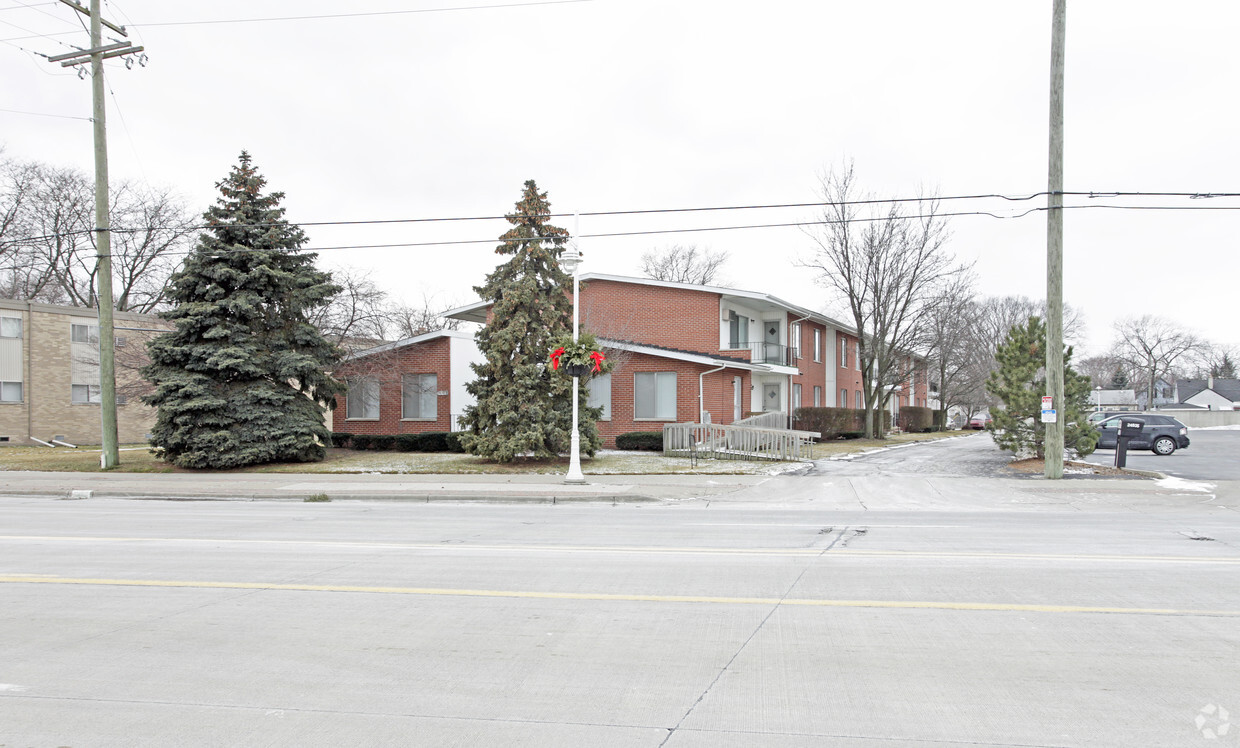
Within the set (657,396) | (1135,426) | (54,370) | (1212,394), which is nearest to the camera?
(657,396)

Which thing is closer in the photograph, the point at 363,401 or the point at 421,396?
the point at 421,396

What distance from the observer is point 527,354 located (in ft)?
73.7

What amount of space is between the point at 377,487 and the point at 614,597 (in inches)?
465

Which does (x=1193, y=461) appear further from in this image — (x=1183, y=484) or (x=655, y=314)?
(x=655, y=314)

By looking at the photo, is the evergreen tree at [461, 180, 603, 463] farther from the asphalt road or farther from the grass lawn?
the asphalt road

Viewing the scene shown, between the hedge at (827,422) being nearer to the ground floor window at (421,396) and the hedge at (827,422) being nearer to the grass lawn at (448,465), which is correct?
the grass lawn at (448,465)

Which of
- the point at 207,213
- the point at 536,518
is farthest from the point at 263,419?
the point at 536,518

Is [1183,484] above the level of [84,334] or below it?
below

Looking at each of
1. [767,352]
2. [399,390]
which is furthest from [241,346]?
[767,352]

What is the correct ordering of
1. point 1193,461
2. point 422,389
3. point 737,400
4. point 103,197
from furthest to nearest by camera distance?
point 422,389 → point 737,400 → point 1193,461 → point 103,197

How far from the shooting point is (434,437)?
95.5 feet

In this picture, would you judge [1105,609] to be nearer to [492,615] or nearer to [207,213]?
[492,615]

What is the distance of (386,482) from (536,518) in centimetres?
694

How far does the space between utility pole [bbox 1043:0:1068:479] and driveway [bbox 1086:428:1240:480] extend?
374cm
